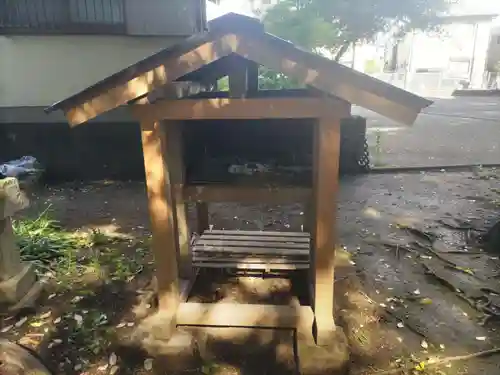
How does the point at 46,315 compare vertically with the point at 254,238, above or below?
below

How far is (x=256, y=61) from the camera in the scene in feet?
8.84

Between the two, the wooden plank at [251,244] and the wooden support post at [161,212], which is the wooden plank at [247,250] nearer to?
the wooden plank at [251,244]

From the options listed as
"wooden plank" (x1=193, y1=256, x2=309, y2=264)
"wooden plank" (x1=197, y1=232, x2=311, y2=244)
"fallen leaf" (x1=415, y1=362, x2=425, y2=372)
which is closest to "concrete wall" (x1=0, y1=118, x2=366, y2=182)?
"wooden plank" (x1=197, y1=232, x2=311, y2=244)

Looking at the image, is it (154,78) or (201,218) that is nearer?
(154,78)

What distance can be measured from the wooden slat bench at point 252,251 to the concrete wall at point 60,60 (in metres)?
4.71

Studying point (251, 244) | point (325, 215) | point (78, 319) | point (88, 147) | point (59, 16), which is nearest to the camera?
point (325, 215)

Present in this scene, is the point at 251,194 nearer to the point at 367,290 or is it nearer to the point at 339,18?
the point at 367,290

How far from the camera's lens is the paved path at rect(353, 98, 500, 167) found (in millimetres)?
10258

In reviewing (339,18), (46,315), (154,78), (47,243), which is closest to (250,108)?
(154,78)

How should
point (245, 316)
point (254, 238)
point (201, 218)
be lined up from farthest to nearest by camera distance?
1. point (201, 218)
2. point (254, 238)
3. point (245, 316)

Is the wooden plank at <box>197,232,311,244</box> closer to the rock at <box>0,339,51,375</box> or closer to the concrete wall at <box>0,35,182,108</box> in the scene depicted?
the rock at <box>0,339,51,375</box>

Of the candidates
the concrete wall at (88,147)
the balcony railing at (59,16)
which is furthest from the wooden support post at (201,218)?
the balcony railing at (59,16)

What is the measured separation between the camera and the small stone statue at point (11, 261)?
3.71 m

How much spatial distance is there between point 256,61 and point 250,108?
1.03 ft
